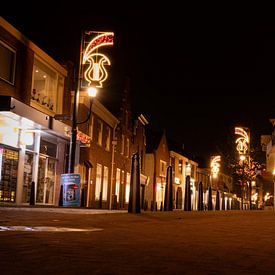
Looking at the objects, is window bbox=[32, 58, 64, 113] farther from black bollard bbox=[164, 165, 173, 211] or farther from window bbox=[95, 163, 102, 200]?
window bbox=[95, 163, 102, 200]

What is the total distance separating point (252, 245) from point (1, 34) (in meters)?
16.9

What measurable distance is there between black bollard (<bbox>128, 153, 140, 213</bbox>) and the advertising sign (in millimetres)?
2703

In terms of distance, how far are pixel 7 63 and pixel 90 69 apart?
4815 mm

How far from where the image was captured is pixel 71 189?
63.0 ft

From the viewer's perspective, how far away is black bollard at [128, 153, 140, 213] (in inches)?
641

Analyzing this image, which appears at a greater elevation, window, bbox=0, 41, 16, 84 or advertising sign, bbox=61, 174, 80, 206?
window, bbox=0, 41, 16, 84

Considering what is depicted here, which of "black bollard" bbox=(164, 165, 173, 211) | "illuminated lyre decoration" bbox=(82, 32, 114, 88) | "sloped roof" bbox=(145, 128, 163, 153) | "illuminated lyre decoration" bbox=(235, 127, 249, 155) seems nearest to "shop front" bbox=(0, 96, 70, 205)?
"illuminated lyre decoration" bbox=(82, 32, 114, 88)

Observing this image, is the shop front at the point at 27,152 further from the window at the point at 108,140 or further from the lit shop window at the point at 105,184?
the window at the point at 108,140

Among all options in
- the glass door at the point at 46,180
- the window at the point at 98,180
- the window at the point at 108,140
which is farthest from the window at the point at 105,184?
the glass door at the point at 46,180

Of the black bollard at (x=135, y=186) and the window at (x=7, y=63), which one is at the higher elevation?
the window at (x=7, y=63)

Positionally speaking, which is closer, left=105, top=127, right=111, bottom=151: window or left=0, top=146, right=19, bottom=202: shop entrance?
left=0, top=146, right=19, bottom=202: shop entrance

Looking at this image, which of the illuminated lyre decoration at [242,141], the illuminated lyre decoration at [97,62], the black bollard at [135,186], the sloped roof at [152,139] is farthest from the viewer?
the sloped roof at [152,139]

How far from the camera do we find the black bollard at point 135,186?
1628cm

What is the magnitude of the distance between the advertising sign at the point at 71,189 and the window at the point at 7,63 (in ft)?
18.1
